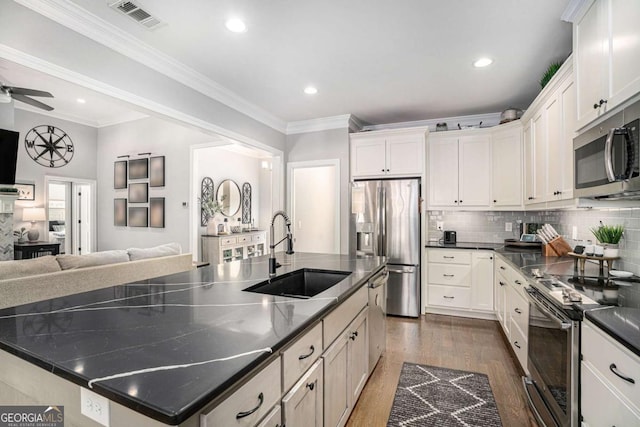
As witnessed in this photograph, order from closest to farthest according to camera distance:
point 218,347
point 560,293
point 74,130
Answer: point 218,347 < point 560,293 < point 74,130

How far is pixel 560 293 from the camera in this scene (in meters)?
1.66

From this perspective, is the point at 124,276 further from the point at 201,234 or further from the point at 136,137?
the point at 136,137

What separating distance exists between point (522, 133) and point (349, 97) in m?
2.10

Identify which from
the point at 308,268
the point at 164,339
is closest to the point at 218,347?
the point at 164,339

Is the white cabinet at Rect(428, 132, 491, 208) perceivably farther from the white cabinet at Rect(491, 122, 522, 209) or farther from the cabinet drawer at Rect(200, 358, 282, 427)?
the cabinet drawer at Rect(200, 358, 282, 427)

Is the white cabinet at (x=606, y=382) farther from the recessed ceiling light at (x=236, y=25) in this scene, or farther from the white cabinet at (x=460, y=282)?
the recessed ceiling light at (x=236, y=25)

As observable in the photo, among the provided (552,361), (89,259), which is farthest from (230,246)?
(552,361)

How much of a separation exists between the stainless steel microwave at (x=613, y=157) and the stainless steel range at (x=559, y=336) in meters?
0.52

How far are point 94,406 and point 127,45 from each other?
266 cm

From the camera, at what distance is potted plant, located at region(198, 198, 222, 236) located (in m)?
5.64

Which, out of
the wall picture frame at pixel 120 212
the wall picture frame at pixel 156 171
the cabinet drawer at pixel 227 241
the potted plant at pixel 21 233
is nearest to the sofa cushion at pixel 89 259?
the cabinet drawer at pixel 227 241

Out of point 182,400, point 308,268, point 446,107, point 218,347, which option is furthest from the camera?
point 446,107

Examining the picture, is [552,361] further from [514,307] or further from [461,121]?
[461,121]

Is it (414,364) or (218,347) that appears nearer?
(218,347)
